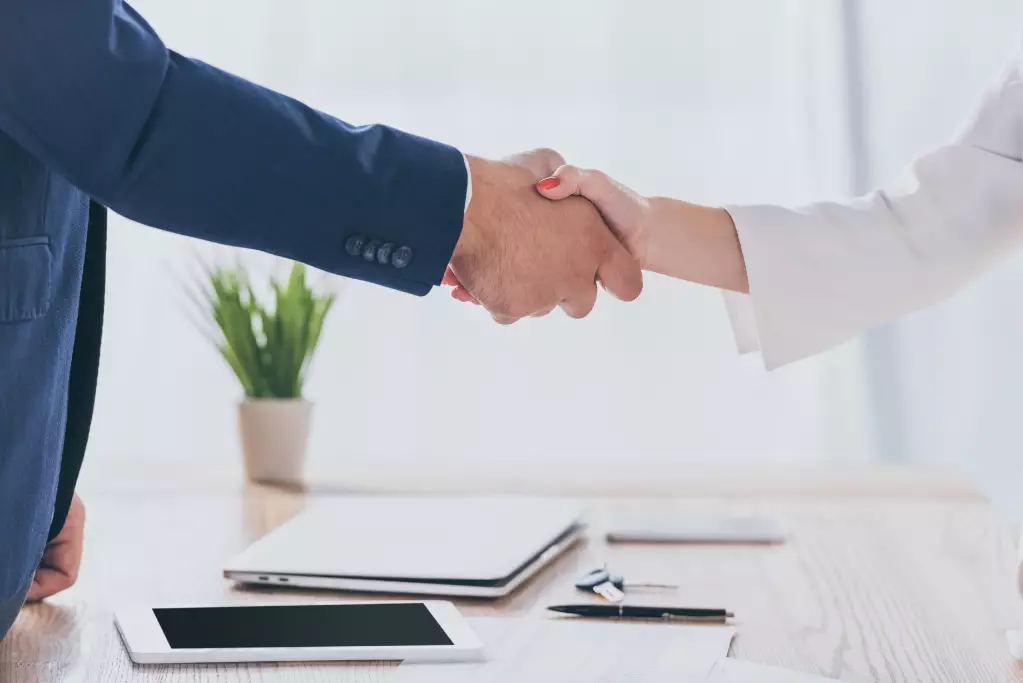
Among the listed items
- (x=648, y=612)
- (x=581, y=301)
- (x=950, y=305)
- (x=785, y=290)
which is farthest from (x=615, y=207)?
(x=950, y=305)

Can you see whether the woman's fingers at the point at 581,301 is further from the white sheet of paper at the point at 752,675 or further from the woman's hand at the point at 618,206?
the white sheet of paper at the point at 752,675

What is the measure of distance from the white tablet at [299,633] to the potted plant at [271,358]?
2.50 feet

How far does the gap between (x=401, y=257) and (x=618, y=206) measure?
387 mm

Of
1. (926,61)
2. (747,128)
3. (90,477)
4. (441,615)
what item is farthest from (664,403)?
(441,615)

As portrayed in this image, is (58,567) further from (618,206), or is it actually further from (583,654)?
(618,206)

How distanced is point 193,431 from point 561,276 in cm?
205

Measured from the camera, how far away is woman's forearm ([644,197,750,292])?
4.42ft

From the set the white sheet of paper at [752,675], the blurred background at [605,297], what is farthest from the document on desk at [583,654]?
the blurred background at [605,297]

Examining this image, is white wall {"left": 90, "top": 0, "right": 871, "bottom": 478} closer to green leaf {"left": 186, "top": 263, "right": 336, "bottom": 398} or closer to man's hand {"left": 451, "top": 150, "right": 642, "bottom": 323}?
green leaf {"left": 186, "top": 263, "right": 336, "bottom": 398}

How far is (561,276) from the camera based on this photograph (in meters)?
1.35

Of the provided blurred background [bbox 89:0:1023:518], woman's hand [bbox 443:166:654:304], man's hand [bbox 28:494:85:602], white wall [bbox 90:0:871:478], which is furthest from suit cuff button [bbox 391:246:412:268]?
white wall [bbox 90:0:871:478]

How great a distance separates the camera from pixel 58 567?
1105mm

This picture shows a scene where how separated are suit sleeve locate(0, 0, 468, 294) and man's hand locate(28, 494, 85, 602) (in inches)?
13.0

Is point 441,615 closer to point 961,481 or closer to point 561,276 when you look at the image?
point 561,276
